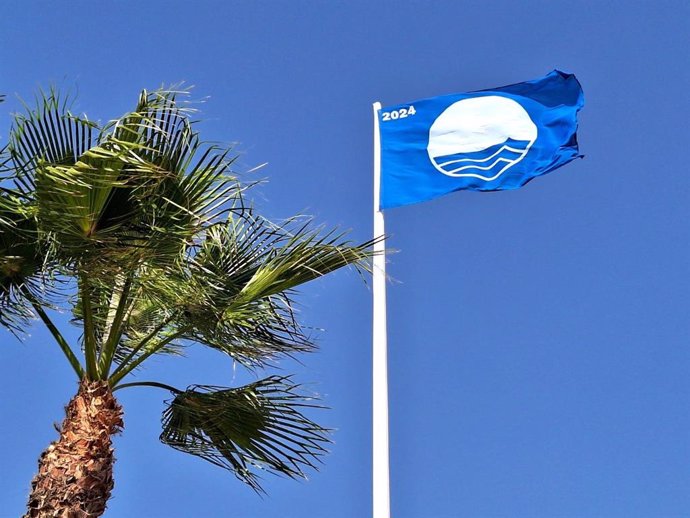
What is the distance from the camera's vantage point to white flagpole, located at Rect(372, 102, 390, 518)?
24.0ft

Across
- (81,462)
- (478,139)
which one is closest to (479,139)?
(478,139)

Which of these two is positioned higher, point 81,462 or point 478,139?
point 478,139

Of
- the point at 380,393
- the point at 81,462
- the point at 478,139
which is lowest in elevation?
the point at 81,462

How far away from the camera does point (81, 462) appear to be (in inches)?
257

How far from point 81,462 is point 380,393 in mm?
2282


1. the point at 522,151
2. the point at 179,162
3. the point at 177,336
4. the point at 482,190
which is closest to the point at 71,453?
the point at 177,336

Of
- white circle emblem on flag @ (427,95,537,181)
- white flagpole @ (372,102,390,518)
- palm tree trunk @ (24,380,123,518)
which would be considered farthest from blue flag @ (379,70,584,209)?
palm tree trunk @ (24,380,123,518)

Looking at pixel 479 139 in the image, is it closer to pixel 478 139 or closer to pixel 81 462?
pixel 478 139

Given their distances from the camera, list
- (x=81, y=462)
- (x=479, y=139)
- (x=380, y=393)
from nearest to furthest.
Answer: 1. (x=81, y=462)
2. (x=380, y=393)
3. (x=479, y=139)

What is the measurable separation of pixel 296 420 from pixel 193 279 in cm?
120

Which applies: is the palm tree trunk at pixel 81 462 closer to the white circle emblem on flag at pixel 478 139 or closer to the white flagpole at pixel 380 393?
the white flagpole at pixel 380 393

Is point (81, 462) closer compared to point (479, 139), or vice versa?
point (81, 462)

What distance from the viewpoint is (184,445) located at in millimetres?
7812

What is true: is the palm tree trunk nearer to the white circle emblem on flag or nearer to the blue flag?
the blue flag
